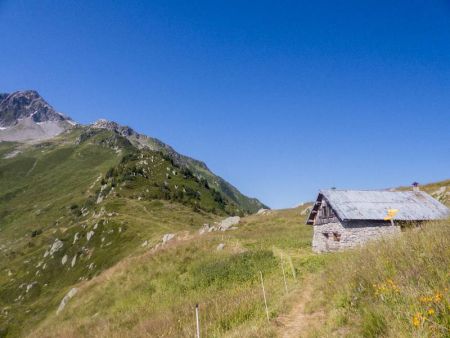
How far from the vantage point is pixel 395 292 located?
773cm

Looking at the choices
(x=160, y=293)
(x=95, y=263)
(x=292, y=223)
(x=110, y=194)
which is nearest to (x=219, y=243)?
(x=160, y=293)

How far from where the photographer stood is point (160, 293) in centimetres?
2897

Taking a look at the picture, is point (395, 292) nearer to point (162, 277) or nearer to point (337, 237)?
point (162, 277)

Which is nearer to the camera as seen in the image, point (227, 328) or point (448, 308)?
point (448, 308)

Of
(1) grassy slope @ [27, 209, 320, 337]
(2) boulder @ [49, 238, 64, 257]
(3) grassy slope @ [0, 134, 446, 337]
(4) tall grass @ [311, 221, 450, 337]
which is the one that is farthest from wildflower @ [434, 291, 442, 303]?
(2) boulder @ [49, 238, 64, 257]

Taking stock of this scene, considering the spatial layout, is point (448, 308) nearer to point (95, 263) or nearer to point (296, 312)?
point (296, 312)

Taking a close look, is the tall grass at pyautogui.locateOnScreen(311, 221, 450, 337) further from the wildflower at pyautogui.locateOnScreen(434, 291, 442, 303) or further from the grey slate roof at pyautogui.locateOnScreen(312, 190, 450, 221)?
the grey slate roof at pyautogui.locateOnScreen(312, 190, 450, 221)

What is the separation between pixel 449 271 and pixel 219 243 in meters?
33.5

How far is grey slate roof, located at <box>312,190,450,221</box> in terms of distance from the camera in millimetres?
36062

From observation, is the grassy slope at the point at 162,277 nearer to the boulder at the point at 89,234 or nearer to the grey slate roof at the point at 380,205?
the boulder at the point at 89,234

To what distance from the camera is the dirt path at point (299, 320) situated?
1062 centimetres

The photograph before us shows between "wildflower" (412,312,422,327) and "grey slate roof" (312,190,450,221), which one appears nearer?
"wildflower" (412,312,422,327)

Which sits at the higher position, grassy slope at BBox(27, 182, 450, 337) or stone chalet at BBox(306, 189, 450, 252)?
stone chalet at BBox(306, 189, 450, 252)

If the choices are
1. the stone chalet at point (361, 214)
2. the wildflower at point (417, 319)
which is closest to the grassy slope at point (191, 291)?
the stone chalet at point (361, 214)
